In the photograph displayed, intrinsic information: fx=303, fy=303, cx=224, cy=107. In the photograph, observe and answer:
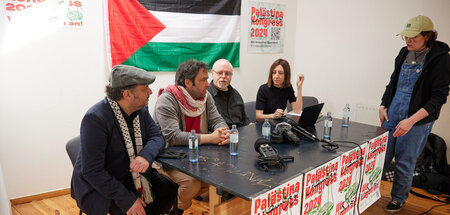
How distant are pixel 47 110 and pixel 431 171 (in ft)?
12.4

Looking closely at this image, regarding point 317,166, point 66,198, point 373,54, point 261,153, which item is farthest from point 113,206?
point 373,54

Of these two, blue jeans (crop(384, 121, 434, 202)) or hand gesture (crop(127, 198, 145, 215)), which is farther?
blue jeans (crop(384, 121, 434, 202))

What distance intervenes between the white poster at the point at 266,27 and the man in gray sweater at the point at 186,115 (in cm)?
199

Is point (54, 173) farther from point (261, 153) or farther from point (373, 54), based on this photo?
point (373, 54)

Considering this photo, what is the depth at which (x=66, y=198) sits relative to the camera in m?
2.81

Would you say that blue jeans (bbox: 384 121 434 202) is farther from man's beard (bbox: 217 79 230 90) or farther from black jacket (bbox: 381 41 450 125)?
man's beard (bbox: 217 79 230 90)

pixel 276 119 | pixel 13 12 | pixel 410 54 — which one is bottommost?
pixel 276 119

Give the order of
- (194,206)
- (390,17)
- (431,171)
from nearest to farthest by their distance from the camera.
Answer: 1. (194,206)
2. (431,171)
3. (390,17)

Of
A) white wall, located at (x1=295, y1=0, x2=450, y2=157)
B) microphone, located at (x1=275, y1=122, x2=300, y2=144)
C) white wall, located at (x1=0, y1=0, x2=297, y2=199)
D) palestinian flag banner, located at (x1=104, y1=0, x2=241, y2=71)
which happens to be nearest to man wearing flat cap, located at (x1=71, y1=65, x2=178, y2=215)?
microphone, located at (x1=275, y1=122, x2=300, y2=144)

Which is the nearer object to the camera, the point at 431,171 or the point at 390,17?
the point at 431,171

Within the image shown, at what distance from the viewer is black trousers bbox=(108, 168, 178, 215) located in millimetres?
1796

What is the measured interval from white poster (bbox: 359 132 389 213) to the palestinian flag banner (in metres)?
2.02

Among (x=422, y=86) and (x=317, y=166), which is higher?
(x=422, y=86)

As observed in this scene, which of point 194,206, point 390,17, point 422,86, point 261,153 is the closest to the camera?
point 261,153
